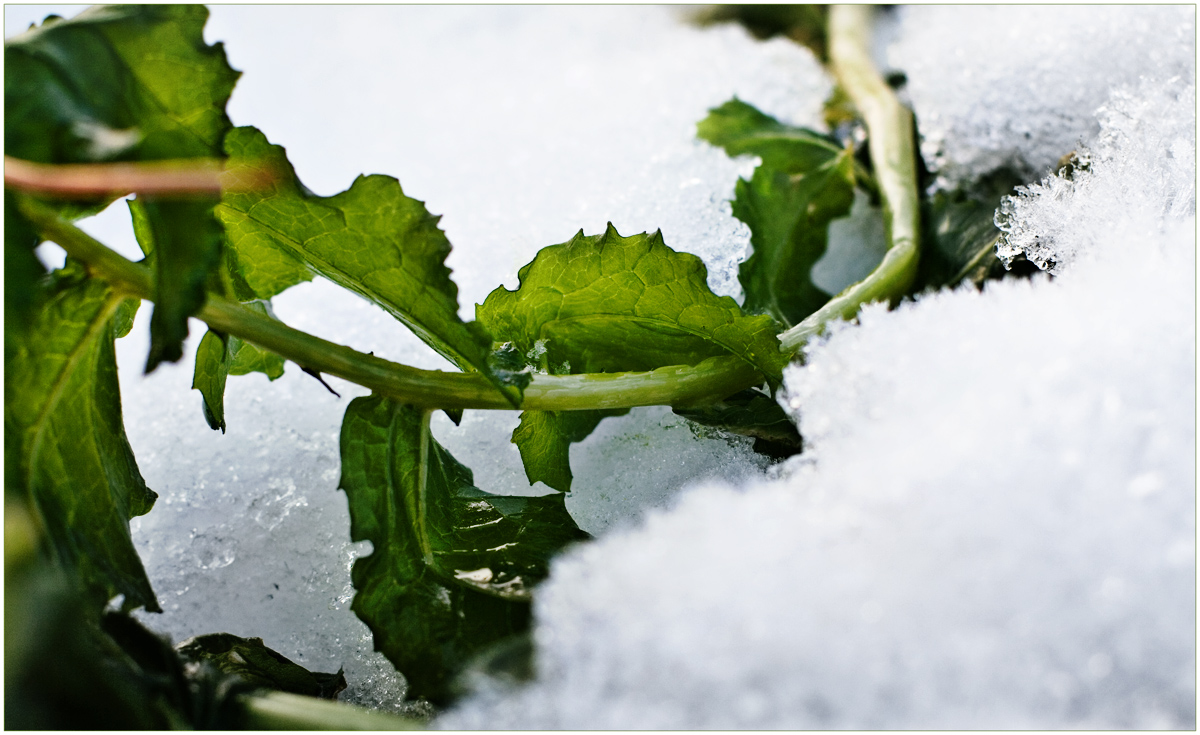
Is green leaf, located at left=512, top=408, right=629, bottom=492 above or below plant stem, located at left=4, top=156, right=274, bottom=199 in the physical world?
below

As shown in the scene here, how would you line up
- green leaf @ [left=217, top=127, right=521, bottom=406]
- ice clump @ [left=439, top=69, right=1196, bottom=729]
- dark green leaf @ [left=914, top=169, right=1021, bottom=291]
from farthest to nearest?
dark green leaf @ [left=914, top=169, right=1021, bottom=291] → green leaf @ [left=217, top=127, right=521, bottom=406] → ice clump @ [left=439, top=69, right=1196, bottom=729]

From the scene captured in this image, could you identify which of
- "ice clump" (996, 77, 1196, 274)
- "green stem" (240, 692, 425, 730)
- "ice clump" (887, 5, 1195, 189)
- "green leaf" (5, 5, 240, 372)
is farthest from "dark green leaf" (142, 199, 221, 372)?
"ice clump" (887, 5, 1195, 189)

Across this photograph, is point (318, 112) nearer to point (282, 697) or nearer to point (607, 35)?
point (607, 35)

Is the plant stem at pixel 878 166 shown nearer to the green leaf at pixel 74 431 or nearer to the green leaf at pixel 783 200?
the green leaf at pixel 783 200

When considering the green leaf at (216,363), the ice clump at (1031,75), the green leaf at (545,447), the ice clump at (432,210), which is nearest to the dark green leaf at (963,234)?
the ice clump at (1031,75)

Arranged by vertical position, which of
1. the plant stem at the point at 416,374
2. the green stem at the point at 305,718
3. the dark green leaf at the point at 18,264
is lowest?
the green stem at the point at 305,718

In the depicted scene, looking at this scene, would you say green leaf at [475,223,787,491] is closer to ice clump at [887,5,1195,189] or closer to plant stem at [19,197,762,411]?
plant stem at [19,197,762,411]

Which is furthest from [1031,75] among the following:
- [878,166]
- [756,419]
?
[756,419]

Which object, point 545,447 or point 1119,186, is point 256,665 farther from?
point 1119,186
